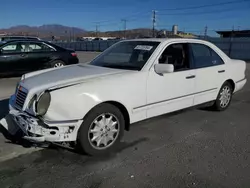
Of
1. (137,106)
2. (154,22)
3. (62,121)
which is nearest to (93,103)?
(62,121)

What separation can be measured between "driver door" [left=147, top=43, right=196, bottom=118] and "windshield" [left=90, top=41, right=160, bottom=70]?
22 centimetres

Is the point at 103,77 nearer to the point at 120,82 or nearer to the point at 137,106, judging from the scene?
the point at 120,82

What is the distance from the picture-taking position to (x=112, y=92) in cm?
356

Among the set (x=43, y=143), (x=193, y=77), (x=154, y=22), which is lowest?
(x=43, y=143)

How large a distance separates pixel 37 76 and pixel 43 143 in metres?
1.17

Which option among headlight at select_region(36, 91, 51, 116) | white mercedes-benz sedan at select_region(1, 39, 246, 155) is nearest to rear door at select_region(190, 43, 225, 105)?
white mercedes-benz sedan at select_region(1, 39, 246, 155)

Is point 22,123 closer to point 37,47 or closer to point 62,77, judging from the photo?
point 62,77

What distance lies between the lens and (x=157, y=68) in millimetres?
4035

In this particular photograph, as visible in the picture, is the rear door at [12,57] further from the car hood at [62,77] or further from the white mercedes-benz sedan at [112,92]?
the car hood at [62,77]

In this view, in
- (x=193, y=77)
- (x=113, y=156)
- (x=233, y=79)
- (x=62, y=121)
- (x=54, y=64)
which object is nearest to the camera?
(x=62, y=121)

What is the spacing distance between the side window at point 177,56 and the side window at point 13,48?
6.87m

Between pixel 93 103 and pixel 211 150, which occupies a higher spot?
pixel 93 103

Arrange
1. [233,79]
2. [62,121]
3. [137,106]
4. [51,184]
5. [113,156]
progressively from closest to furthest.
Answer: [51,184] < [62,121] < [113,156] < [137,106] < [233,79]

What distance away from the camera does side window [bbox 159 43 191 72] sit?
4.44 metres
